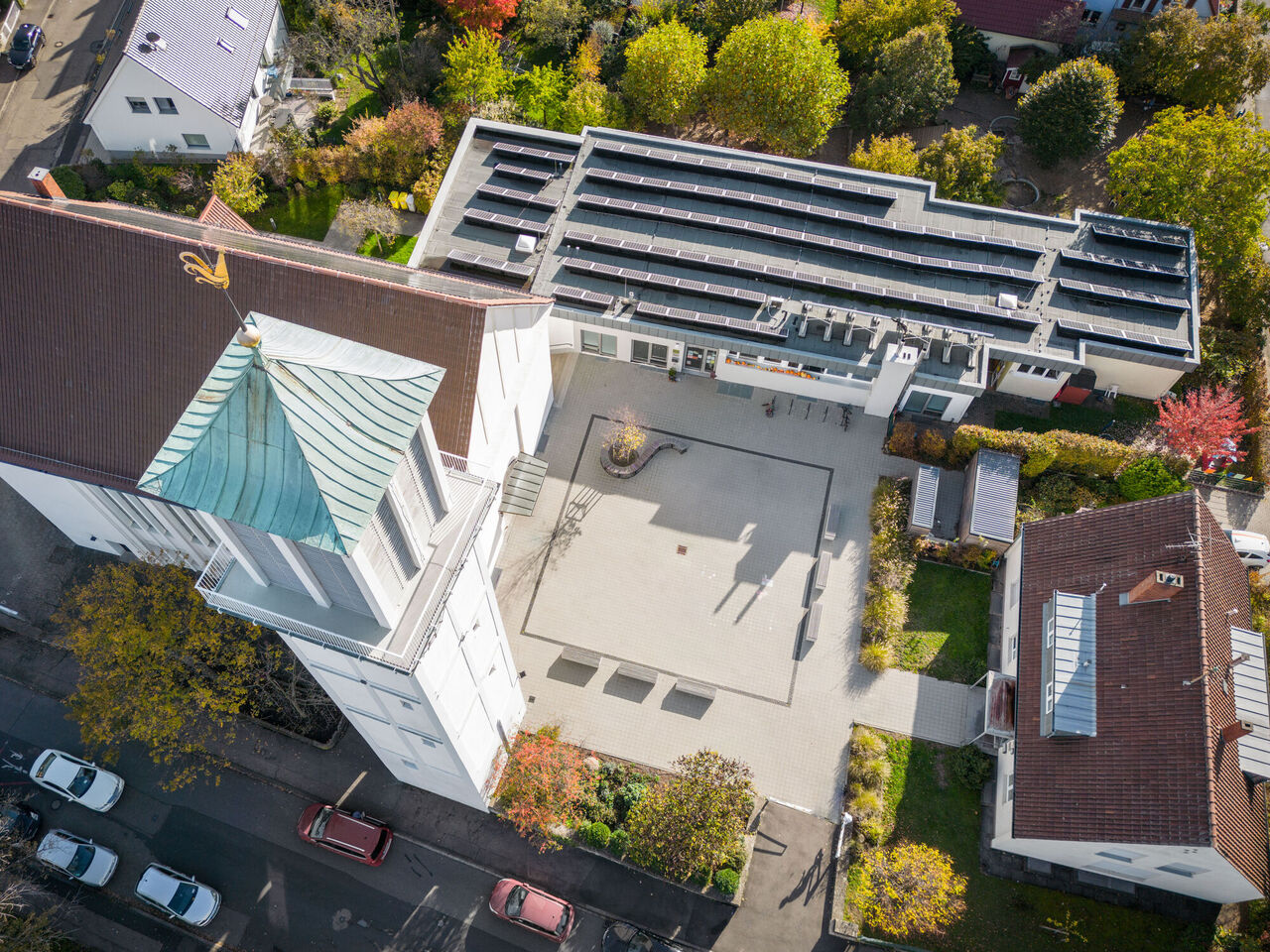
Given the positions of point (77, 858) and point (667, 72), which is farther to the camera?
point (667, 72)

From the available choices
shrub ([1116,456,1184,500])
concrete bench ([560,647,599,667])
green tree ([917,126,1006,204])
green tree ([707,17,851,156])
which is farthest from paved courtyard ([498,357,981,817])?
green tree ([707,17,851,156])

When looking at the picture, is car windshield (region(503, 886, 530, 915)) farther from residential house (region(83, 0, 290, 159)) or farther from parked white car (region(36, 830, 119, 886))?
residential house (region(83, 0, 290, 159))

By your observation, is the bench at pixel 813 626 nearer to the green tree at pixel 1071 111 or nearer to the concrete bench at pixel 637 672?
the concrete bench at pixel 637 672

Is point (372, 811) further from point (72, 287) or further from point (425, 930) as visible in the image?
point (72, 287)

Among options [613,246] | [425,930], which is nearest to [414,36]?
[613,246]

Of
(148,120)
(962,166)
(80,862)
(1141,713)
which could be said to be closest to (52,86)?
(148,120)

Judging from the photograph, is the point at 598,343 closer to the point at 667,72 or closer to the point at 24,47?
the point at 667,72
